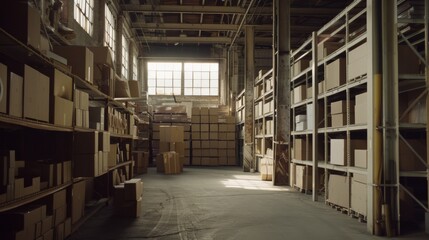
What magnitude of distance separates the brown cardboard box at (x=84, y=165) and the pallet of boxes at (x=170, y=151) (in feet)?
30.5

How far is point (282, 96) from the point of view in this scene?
10.6m

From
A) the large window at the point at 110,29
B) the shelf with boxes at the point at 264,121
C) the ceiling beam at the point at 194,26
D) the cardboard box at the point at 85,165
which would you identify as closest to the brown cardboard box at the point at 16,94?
the cardboard box at the point at 85,165

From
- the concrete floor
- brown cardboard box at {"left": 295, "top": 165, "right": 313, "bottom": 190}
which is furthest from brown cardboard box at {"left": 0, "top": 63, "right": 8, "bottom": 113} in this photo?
brown cardboard box at {"left": 295, "top": 165, "right": 313, "bottom": 190}

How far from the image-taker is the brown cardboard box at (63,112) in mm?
4656

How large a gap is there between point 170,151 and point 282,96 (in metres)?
6.78

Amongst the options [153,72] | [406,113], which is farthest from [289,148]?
[153,72]

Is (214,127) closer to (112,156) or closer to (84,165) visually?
(112,156)

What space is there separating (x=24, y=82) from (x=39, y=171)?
1.23 m

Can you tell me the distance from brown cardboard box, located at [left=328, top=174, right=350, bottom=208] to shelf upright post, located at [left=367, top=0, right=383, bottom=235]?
118cm

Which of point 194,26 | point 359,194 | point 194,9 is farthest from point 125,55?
point 359,194

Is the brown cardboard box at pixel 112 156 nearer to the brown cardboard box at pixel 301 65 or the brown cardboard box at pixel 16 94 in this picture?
the brown cardboard box at pixel 16 94

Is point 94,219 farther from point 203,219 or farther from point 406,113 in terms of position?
Answer: point 406,113

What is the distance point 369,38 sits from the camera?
5.66 meters

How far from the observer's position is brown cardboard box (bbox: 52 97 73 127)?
15.3 feet
